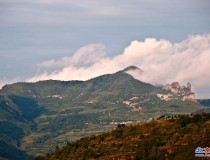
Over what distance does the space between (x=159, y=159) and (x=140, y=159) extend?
459 inches

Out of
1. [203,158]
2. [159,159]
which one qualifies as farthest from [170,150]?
[203,158]

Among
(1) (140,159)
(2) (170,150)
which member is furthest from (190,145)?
(1) (140,159)

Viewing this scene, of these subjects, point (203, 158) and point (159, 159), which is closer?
point (203, 158)

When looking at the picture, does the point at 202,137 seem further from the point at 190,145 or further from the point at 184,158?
the point at 184,158

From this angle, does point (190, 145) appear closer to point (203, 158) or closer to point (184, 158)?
point (184, 158)

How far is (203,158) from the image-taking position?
164m

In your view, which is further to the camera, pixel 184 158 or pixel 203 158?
pixel 184 158

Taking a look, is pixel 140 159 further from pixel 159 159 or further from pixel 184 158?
pixel 184 158

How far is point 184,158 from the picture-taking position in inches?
7037

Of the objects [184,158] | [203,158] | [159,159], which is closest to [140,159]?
[159,159]

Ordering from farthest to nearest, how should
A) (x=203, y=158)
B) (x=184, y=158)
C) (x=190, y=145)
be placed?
(x=190, y=145) < (x=184, y=158) < (x=203, y=158)

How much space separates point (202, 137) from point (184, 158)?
72.7 ft

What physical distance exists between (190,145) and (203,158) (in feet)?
88.6

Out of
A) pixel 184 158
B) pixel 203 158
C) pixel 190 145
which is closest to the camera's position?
pixel 203 158
